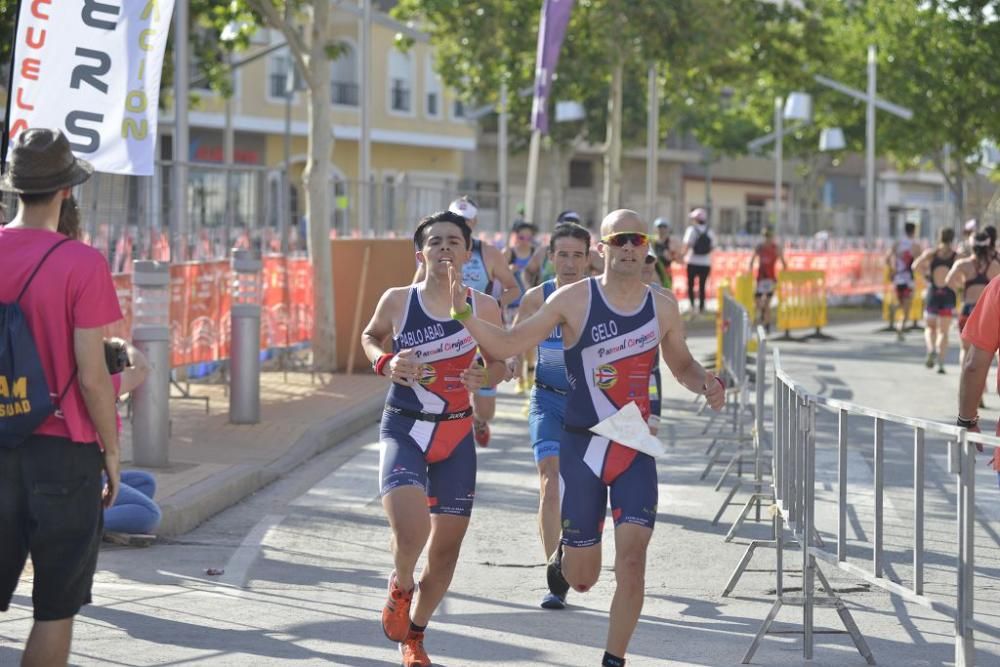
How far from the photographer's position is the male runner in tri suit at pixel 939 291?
2042cm

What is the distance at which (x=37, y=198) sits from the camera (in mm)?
5082

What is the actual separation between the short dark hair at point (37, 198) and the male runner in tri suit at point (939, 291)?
16.2 m

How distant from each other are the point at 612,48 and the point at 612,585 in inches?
957

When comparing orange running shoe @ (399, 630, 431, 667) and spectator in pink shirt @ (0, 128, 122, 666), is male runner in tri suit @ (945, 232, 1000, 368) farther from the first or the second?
spectator in pink shirt @ (0, 128, 122, 666)

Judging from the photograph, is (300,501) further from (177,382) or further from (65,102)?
(177,382)

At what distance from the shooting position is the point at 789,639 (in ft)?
23.8

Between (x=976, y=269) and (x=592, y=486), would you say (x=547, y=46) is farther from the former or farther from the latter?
(x=592, y=486)

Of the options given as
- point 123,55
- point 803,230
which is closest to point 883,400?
point 123,55

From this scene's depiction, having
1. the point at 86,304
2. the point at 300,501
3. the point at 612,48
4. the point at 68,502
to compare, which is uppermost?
the point at 612,48

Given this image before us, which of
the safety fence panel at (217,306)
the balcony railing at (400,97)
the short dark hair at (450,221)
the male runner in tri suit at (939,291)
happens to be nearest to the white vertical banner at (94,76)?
the safety fence panel at (217,306)

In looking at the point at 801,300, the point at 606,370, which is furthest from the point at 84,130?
the point at 801,300

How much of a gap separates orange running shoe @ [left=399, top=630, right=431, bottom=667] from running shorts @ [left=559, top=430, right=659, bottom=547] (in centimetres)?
68

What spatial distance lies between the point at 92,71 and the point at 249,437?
396 centimetres

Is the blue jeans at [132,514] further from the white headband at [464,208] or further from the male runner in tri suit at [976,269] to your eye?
the male runner in tri suit at [976,269]
